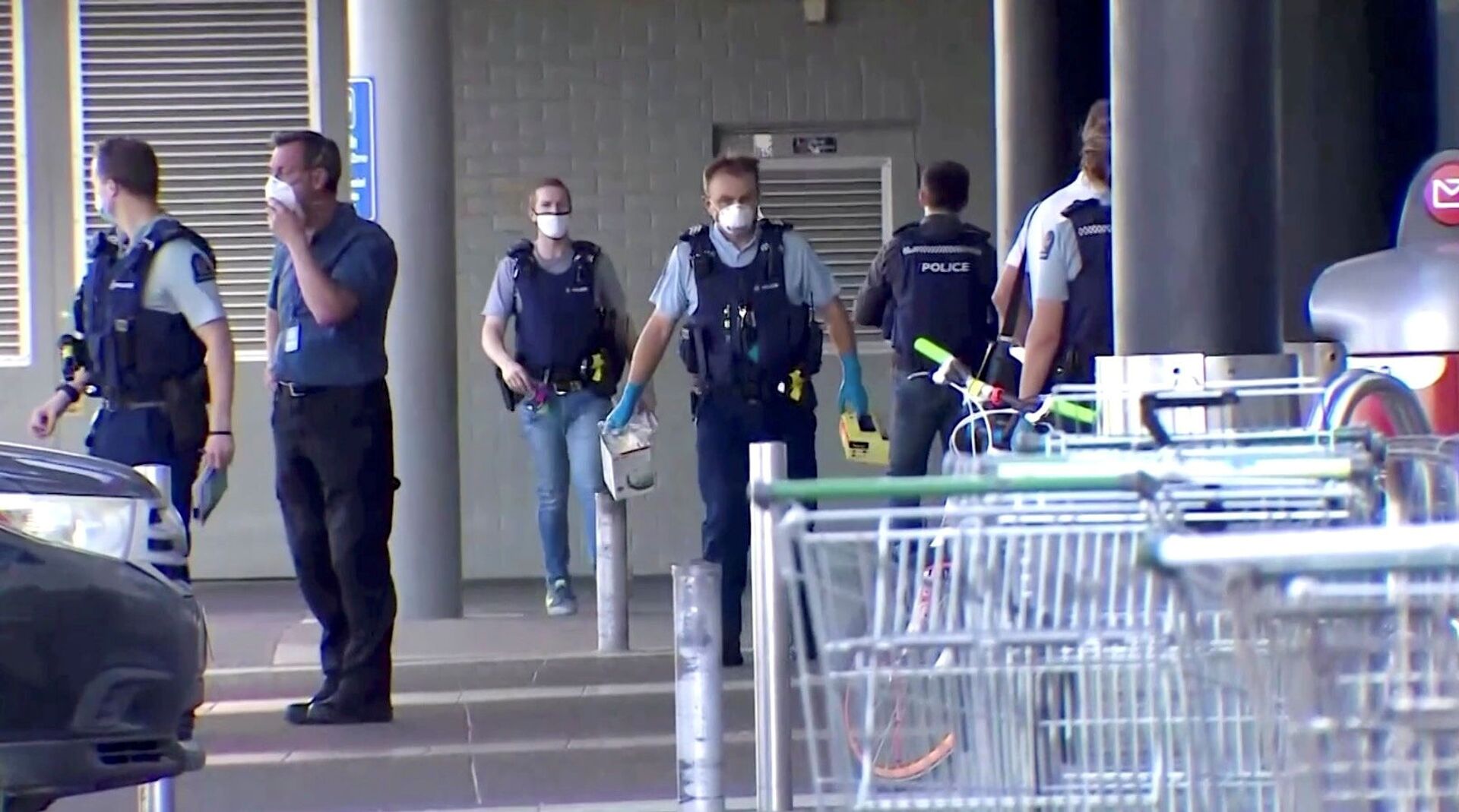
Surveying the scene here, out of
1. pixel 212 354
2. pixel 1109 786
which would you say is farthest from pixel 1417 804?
pixel 212 354

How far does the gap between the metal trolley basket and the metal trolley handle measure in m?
0.34

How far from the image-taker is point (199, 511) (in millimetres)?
7645

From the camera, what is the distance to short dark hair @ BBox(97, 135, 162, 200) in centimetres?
772

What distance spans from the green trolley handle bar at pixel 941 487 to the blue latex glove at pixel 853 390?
580 centimetres

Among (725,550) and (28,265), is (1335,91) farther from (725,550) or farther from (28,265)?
(28,265)

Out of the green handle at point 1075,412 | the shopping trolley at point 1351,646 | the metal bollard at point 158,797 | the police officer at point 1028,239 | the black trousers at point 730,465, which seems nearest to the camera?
the shopping trolley at point 1351,646

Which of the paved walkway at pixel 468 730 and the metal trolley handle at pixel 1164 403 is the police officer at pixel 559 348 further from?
the metal trolley handle at pixel 1164 403

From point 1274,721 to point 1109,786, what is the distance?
1211 millimetres

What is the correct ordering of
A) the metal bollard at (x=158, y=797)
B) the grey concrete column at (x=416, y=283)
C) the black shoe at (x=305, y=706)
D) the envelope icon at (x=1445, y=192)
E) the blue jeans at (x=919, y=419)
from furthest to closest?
1. the grey concrete column at (x=416, y=283)
2. the blue jeans at (x=919, y=419)
3. the black shoe at (x=305, y=706)
4. the envelope icon at (x=1445, y=192)
5. the metal bollard at (x=158, y=797)

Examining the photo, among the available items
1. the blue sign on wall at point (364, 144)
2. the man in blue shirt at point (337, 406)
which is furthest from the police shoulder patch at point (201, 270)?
the blue sign on wall at point (364, 144)

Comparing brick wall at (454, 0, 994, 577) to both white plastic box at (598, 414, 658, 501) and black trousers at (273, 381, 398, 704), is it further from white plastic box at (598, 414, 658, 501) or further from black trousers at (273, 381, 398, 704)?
black trousers at (273, 381, 398, 704)

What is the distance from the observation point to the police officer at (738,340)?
8539mm

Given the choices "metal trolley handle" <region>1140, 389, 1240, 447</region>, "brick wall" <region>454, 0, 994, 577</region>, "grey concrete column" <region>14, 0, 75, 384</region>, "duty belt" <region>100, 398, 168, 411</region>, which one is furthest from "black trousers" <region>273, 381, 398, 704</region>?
"grey concrete column" <region>14, 0, 75, 384</region>

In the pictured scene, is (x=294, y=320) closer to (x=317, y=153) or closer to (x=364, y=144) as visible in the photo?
(x=317, y=153)
